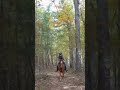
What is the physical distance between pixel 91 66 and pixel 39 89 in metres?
16.1

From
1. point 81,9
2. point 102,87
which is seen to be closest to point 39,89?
point 102,87

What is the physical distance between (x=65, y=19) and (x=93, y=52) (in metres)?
35.7

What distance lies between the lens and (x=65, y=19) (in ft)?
123
